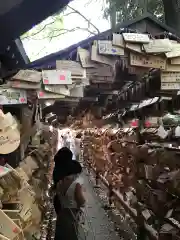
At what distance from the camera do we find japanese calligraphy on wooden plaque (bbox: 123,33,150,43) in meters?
3.10

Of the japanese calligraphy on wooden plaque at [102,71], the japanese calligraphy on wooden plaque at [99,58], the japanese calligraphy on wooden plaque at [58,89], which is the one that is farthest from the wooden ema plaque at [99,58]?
the japanese calligraphy on wooden plaque at [58,89]

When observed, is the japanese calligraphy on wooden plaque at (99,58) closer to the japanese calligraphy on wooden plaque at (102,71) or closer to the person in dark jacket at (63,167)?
the japanese calligraphy on wooden plaque at (102,71)

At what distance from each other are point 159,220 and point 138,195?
109 centimetres

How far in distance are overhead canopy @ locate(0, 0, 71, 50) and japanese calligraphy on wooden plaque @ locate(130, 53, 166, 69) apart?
888 mm

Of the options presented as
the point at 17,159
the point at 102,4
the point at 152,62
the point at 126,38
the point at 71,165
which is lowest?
the point at 71,165

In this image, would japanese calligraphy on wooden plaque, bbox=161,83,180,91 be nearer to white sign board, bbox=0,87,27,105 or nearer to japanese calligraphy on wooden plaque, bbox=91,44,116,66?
japanese calligraphy on wooden plaque, bbox=91,44,116,66

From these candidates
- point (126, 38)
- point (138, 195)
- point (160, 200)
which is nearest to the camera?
point (126, 38)

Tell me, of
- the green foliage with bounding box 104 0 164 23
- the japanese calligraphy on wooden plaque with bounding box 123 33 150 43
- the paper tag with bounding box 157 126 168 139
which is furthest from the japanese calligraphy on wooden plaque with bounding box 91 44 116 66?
the green foliage with bounding box 104 0 164 23

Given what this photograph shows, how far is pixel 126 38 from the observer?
3.10 metres

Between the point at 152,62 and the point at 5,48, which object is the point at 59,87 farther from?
the point at 152,62

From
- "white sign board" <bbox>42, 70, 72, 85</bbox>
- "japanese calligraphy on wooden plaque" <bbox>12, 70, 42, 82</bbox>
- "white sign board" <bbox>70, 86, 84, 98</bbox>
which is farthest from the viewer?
"white sign board" <bbox>70, 86, 84, 98</bbox>

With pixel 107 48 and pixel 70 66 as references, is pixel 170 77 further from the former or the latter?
pixel 70 66

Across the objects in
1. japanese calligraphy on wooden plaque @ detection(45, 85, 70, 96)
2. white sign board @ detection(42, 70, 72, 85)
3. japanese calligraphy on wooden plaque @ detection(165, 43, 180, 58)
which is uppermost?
japanese calligraphy on wooden plaque @ detection(165, 43, 180, 58)

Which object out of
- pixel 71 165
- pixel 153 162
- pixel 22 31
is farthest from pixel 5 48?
pixel 153 162
